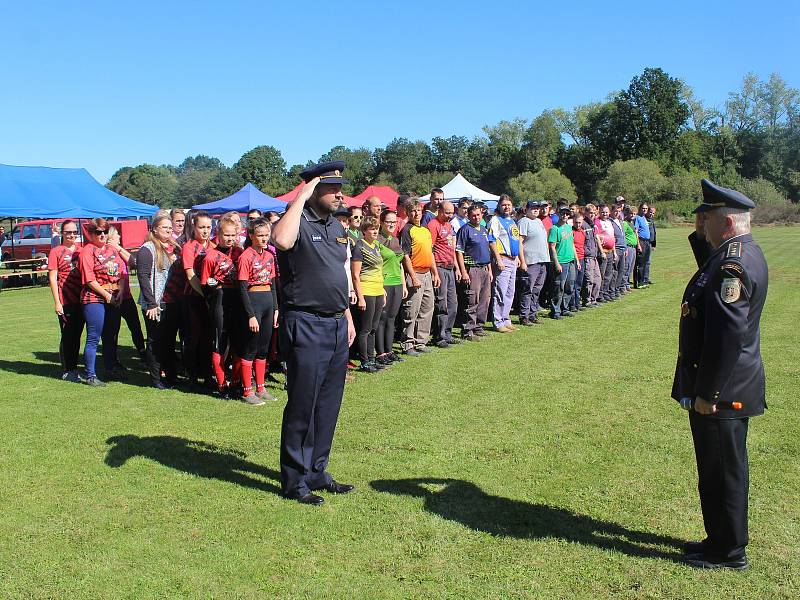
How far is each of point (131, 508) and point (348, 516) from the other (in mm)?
1482

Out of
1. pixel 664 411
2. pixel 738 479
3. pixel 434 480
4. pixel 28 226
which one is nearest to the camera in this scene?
pixel 738 479

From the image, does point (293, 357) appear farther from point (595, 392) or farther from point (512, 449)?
point (595, 392)

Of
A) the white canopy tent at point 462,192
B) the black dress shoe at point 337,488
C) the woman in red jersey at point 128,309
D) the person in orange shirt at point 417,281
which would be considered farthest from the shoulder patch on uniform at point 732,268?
the white canopy tent at point 462,192

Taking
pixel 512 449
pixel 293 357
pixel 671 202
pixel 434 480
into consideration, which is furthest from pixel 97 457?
pixel 671 202

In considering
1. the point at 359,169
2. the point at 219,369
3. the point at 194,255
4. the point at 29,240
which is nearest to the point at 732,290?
the point at 219,369

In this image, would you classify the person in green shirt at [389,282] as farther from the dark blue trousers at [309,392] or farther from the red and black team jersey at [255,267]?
the dark blue trousers at [309,392]

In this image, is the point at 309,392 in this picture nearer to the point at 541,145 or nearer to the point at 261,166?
the point at 541,145

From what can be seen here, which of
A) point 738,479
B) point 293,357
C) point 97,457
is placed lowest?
point 97,457

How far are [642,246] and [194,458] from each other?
47.8ft

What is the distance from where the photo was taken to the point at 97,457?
A: 5965 millimetres

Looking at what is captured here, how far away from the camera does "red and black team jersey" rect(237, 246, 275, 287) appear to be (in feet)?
24.6

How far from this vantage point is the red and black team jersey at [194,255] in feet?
26.1

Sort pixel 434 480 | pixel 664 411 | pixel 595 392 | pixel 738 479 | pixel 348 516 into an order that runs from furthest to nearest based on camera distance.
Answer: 1. pixel 595 392
2. pixel 664 411
3. pixel 434 480
4. pixel 348 516
5. pixel 738 479

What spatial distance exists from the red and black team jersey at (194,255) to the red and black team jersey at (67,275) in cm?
173
